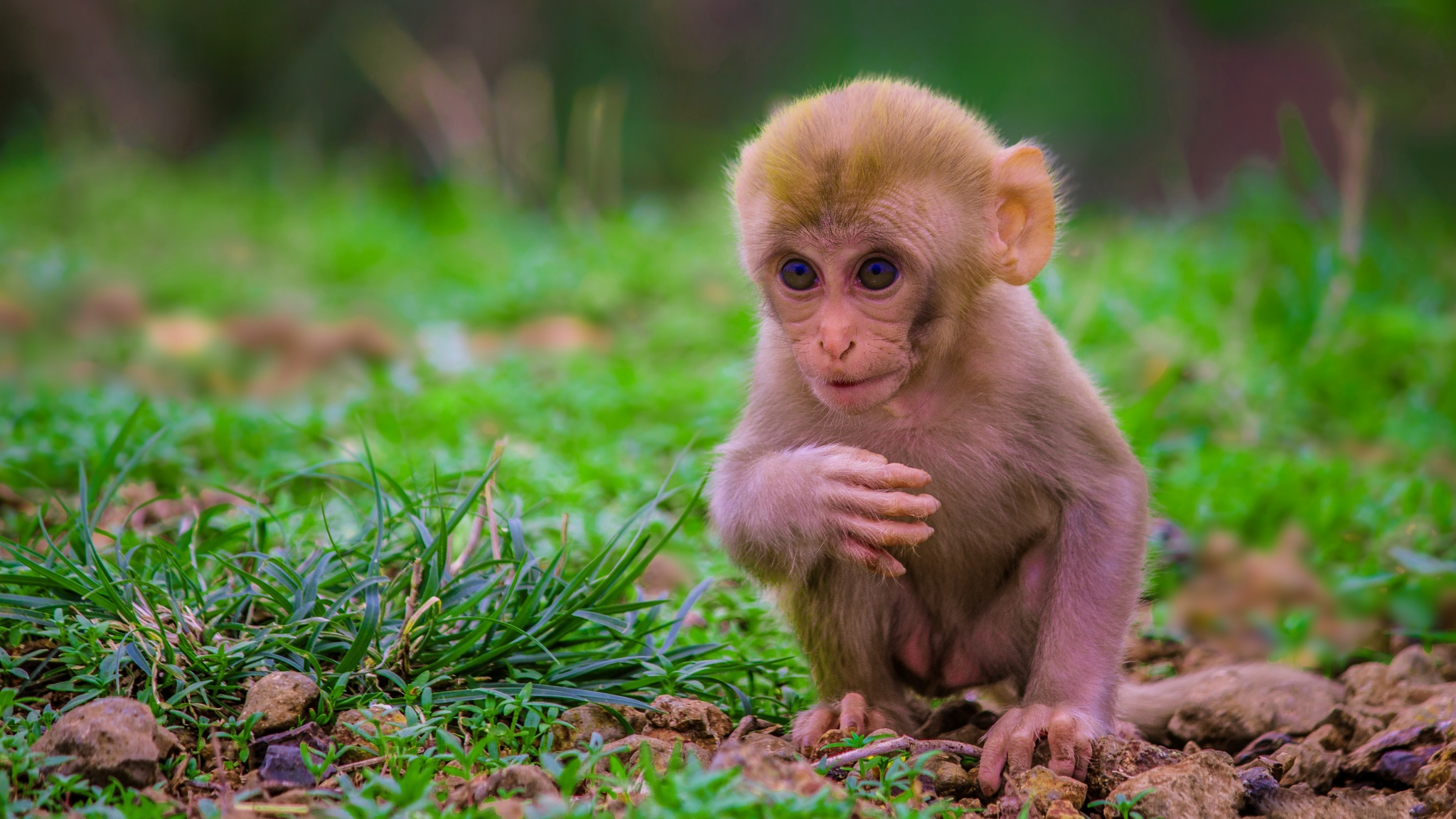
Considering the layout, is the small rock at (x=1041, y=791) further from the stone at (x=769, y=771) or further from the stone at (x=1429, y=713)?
the stone at (x=1429, y=713)

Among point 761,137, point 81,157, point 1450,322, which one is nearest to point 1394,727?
point 761,137

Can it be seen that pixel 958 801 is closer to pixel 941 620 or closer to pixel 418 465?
pixel 941 620

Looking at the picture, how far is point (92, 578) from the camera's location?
3283 mm

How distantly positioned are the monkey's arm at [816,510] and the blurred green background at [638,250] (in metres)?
0.35

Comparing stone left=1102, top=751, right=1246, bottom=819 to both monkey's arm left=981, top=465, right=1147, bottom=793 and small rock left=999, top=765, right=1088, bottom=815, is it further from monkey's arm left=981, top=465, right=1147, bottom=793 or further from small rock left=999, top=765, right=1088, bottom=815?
monkey's arm left=981, top=465, right=1147, bottom=793

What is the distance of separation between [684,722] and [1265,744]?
5.56 feet

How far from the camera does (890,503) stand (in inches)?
125

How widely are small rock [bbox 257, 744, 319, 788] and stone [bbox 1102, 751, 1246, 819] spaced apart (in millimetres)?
1769

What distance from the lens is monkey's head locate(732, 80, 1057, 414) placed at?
3273 mm

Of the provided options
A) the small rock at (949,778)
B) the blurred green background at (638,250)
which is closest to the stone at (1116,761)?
the small rock at (949,778)

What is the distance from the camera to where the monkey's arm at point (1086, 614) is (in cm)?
322

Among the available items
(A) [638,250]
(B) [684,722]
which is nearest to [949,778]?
(B) [684,722]

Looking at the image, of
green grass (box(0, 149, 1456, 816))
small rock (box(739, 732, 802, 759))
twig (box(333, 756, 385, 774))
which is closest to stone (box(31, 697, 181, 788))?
green grass (box(0, 149, 1456, 816))

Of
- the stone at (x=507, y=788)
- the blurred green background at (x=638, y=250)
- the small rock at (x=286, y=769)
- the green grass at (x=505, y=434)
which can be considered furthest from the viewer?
the blurred green background at (x=638, y=250)
